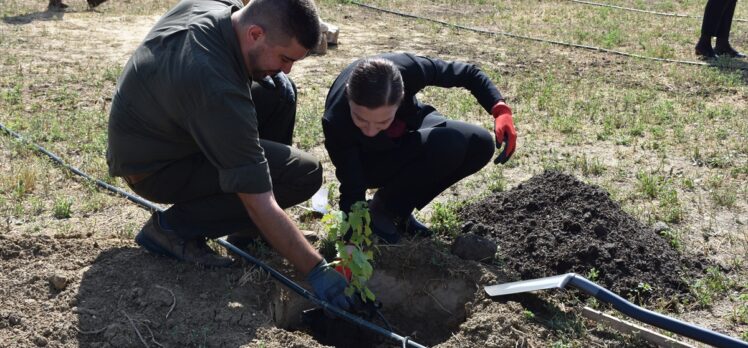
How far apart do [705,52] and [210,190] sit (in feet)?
23.5

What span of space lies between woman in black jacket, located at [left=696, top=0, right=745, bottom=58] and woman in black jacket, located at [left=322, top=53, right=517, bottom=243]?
5.83 meters

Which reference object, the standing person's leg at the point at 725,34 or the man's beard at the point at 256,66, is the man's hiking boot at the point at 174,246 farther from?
the standing person's leg at the point at 725,34

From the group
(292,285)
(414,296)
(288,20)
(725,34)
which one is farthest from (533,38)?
(288,20)

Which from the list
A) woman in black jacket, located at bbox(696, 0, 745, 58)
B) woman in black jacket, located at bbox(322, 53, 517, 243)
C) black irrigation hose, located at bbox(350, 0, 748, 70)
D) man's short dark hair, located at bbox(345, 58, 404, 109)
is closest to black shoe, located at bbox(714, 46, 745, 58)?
woman in black jacket, located at bbox(696, 0, 745, 58)

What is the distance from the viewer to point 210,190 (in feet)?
13.1

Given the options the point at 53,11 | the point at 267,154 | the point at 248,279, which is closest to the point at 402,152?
the point at 267,154

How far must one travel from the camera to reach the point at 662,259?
427cm

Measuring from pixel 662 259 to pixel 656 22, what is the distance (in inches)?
319

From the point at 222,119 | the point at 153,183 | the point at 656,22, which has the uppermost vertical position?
the point at 222,119

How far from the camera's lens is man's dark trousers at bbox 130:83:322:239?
3.97 m

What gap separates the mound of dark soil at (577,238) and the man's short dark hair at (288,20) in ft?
5.47

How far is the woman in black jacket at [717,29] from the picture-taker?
9.29 m

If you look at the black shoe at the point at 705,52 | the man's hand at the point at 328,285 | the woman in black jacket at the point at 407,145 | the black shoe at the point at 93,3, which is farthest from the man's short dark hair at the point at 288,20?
the black shoe at the point at 93,3

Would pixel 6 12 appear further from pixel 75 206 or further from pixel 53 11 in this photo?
pixel 75 206
